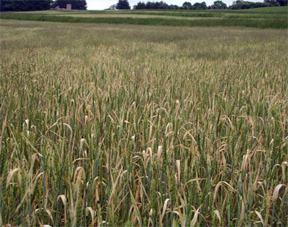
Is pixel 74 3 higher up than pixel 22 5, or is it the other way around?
pixel 74 3

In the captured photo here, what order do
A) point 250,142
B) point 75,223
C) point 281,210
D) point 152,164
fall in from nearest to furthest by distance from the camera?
1. point 75,223
2. point 281,210
3. point 152,164
4. point 250,142

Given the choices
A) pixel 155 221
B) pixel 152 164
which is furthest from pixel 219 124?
pixel 155 221

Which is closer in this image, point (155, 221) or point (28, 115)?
point (155, 221)

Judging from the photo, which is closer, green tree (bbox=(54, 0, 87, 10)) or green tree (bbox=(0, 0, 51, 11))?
green tree (bbox=(0, 0, 51, 11))

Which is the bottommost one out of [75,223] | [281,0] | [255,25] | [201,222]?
[201,222]

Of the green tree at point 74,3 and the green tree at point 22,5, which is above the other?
the green tree at point 74,3

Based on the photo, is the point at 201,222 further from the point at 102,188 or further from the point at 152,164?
the point at 102,188

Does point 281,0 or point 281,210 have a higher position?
point 281,0

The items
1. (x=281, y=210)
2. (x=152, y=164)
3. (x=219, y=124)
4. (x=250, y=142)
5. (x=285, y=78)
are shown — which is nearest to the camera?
(x=281, y=210)

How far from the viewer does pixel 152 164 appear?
1412mm

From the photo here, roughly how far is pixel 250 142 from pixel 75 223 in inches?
47.4

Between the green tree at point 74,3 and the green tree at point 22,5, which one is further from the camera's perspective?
the green tree at point 74,3

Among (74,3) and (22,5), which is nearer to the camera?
(22,5)

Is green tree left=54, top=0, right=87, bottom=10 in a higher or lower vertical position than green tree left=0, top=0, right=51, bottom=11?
higher
